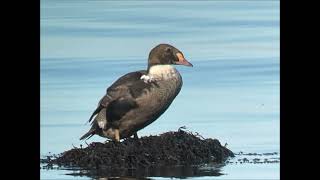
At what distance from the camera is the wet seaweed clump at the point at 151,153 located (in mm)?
14992

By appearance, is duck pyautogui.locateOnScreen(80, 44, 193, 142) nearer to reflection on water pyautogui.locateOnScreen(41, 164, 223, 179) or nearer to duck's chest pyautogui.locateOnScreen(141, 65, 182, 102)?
duck's chest pyautogui.locateOnScreen(141, 65, 182, 102)

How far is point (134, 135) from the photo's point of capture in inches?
594

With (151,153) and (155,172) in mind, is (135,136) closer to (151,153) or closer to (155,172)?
(151,153)

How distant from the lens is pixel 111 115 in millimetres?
15055

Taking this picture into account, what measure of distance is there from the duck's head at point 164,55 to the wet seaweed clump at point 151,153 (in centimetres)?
41

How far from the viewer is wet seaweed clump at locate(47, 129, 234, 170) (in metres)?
15.0

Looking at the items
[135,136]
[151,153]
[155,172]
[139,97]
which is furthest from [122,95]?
[155,172]

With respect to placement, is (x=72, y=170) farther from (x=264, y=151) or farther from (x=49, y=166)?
(x=264, y=151)

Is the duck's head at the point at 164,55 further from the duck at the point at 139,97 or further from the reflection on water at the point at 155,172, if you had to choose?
the reflection on water at the point at 155,172

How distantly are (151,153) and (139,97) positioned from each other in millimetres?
322

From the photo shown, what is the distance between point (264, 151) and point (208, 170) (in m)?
0.33

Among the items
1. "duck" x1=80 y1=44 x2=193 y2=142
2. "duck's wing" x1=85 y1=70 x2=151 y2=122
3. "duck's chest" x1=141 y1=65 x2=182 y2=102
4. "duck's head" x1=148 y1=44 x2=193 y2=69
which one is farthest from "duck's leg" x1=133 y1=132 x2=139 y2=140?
"duck's head" x1=148 y1=44 x2=193 y2=69

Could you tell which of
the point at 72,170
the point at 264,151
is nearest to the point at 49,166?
the point at 72,170

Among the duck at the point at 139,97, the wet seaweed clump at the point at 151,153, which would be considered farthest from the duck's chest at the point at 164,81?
the wet seaweed clump at the point at 151,153
